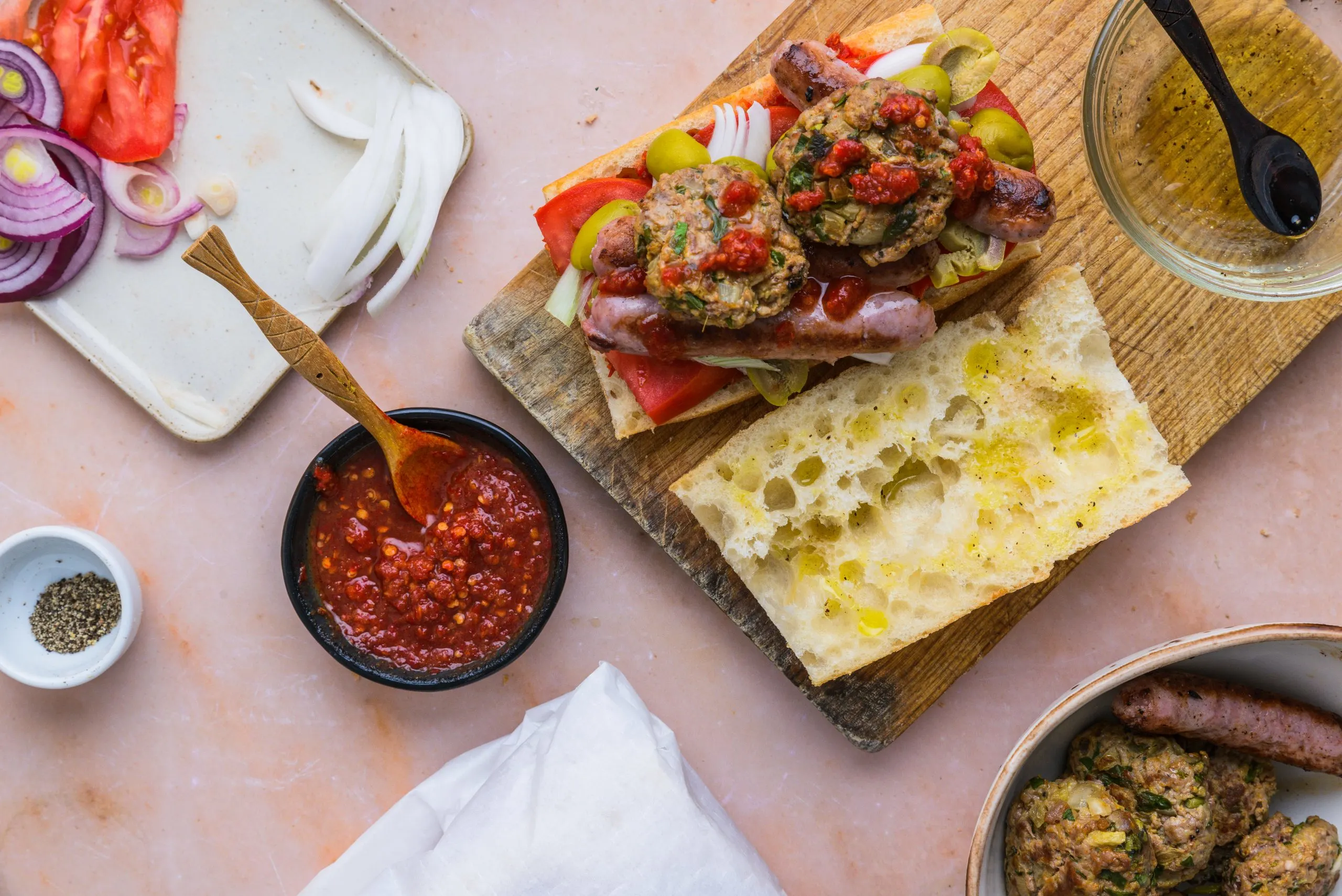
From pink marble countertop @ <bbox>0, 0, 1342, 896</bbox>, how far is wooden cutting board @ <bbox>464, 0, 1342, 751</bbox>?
0.17m

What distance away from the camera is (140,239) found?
137 inches

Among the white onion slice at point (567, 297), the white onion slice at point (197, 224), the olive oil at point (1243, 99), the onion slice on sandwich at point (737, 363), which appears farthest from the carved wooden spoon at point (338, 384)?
the olive oil at point (1243, 99)

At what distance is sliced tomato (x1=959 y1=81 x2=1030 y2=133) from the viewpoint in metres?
3.01

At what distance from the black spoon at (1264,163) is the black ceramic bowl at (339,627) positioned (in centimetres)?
234

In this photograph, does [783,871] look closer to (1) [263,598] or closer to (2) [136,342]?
(1) [263,598]

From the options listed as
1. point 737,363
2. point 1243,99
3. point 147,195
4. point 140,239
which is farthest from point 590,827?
point 1243,99

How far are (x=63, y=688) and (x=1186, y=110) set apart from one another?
4243 millimetres

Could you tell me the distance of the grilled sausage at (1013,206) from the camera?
277 cm

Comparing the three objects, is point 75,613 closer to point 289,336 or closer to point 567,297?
point 289,336

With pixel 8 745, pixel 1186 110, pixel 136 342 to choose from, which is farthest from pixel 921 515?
pixel 8 745

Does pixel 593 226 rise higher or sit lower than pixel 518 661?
higher

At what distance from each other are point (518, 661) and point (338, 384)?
1249mm

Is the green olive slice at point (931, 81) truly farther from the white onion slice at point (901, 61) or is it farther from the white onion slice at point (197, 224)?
the white onion slice at point (197, 224)

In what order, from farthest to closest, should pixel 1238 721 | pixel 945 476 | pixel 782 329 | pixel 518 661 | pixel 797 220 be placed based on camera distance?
pixel 518 661, pixel 945 476, pixel 1238 721, pixel 782 329, pixel 797 220
